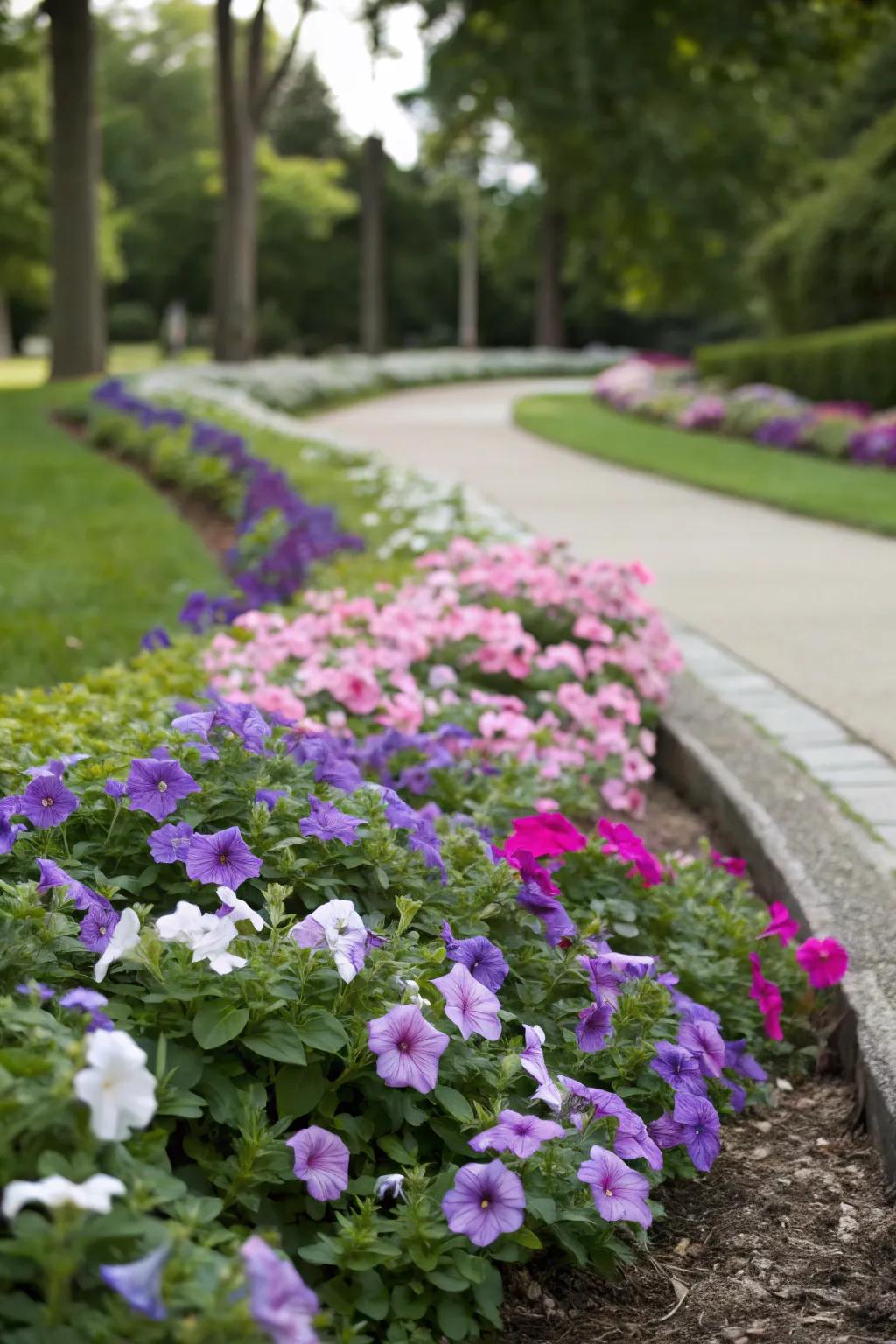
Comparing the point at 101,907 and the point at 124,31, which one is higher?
the point at 124,31

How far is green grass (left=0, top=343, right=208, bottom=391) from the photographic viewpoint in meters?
31.0

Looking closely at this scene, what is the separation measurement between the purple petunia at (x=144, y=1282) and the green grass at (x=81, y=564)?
3807 mm

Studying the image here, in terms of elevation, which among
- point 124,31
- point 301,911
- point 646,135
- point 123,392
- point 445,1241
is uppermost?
point 124,31

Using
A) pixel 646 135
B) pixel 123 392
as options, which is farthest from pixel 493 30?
pixel 123 392

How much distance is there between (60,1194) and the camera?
1320 millimetres

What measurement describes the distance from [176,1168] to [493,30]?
16.2 meters

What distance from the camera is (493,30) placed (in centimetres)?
1595

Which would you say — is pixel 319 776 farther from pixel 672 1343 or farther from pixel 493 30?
pixel 493 30

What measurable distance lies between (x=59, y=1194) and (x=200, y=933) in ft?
1.71

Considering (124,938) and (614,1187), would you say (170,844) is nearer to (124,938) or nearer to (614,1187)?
(124,938)

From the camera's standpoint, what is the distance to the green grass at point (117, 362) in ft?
102

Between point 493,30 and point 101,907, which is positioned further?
point 493,30

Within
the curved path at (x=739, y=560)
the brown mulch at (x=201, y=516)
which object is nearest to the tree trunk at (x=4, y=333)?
the curved path at (x=739, y=560)

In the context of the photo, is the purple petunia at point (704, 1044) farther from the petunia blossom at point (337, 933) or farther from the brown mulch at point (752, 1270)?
the petunia blossom at point (337, 933)
